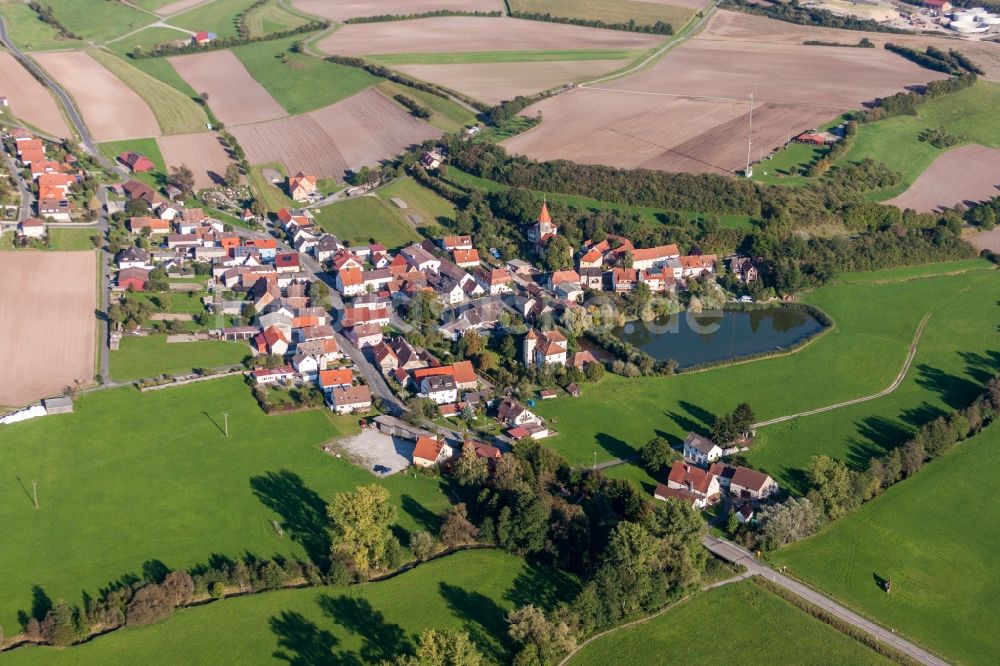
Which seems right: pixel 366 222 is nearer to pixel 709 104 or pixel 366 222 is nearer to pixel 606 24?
pixel 709 104

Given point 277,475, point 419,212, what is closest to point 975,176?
point 419,212

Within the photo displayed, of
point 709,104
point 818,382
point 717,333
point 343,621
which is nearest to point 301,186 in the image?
point 717,333

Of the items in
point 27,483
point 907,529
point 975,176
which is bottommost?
point 27,483

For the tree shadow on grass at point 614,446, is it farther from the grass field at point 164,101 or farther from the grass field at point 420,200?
the grass field at point 164,101

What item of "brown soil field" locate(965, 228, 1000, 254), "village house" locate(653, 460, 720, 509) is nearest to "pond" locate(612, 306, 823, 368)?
"village house" locate(653, 460, 720, 509)

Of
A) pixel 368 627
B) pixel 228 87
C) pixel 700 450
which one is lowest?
pixel 368 627

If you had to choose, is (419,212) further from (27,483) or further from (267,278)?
(27,483)

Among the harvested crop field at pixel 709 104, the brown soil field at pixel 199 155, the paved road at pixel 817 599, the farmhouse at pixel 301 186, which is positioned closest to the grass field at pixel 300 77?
the brown soil field at pixel 199 155
